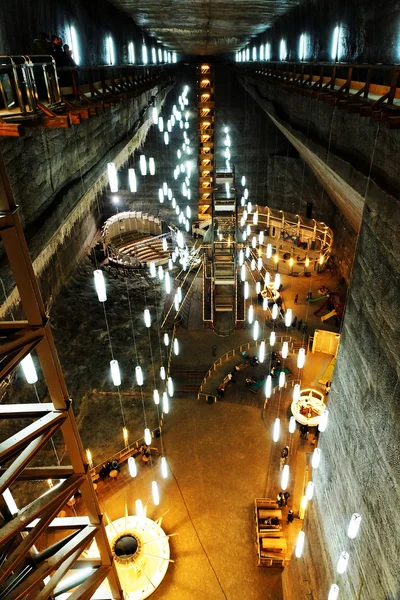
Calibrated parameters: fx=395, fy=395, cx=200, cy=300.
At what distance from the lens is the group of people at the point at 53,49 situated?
6.33m

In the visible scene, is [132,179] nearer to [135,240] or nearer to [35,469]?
[35,469]

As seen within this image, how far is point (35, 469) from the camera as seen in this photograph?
3.16 m

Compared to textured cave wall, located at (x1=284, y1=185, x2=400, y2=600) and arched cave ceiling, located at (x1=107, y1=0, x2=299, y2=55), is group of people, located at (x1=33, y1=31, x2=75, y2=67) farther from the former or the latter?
textured cave wall, located at (x1=284, y1=185, x2=400, y2=600)

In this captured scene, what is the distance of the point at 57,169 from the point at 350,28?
25.4 ft

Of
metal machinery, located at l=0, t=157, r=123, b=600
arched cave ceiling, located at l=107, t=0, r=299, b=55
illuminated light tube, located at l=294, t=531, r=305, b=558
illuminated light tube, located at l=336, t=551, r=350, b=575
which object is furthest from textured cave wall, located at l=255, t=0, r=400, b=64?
illuminated light tube, located at l=294, t=531, r=305, b=558

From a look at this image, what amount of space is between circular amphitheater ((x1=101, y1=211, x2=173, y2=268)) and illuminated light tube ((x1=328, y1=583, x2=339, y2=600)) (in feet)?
47.4

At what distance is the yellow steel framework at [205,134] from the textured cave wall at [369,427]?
19.3 metres

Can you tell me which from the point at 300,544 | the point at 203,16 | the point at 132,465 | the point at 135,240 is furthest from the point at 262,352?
the point at 135,240

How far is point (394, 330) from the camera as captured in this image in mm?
4117

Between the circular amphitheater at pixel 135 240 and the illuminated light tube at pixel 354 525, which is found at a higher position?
the illuminated light tube at pixel 354 525

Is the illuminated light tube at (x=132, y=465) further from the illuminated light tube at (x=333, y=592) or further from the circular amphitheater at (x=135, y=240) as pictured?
the circular amphitheater at (x=135, y=240)

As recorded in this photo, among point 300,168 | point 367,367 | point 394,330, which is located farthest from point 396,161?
point 300,168

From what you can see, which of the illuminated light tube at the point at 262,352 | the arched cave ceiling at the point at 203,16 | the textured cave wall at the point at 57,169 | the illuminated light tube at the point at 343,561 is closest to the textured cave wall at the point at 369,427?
the illuminated light tube at the point at 343,561

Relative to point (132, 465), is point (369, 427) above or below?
above
